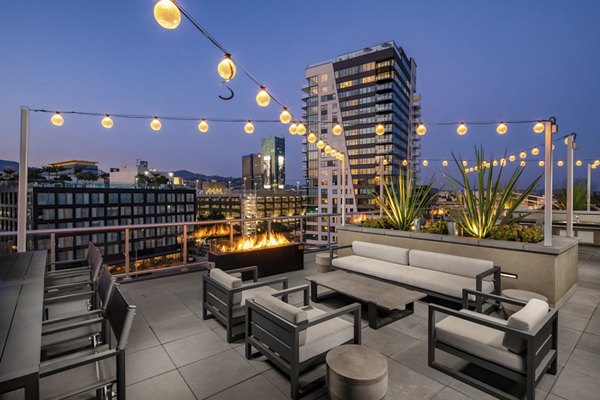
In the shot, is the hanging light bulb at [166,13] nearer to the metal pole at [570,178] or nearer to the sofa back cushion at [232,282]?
the sofa back cushion at [232,282]

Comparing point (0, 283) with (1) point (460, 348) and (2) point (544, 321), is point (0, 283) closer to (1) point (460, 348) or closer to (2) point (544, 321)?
(1) point (460, 348)

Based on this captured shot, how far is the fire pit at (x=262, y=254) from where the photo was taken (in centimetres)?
509

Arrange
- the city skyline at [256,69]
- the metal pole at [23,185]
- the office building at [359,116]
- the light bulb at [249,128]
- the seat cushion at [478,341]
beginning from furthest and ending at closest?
the office building at [359,116], the city skyline at [256,69], the light bulb at [249,128], the metal pole at [23,185], the seat cushion at [478,341]

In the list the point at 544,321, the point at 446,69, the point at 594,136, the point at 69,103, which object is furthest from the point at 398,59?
the point at 544,321

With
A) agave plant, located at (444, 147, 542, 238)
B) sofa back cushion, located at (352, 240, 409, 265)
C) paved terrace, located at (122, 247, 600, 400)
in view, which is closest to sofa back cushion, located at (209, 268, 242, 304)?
paved terrace, located at (122, 247, 600, 400)

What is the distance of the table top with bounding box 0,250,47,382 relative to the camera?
4.34ft

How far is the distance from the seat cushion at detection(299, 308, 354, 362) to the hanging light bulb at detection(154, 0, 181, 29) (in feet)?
10.3

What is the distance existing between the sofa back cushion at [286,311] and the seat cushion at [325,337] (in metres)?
0.09

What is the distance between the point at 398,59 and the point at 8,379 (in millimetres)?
72036

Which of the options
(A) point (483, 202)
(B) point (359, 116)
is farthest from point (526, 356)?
(B) point (359, 116)

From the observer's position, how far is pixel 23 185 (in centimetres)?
427

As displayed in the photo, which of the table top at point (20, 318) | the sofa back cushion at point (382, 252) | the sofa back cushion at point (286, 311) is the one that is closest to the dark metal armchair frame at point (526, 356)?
the sofa back cushion at point (286, 311)

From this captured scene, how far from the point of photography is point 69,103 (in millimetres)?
45656

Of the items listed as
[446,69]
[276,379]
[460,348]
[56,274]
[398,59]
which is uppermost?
[446,69]
